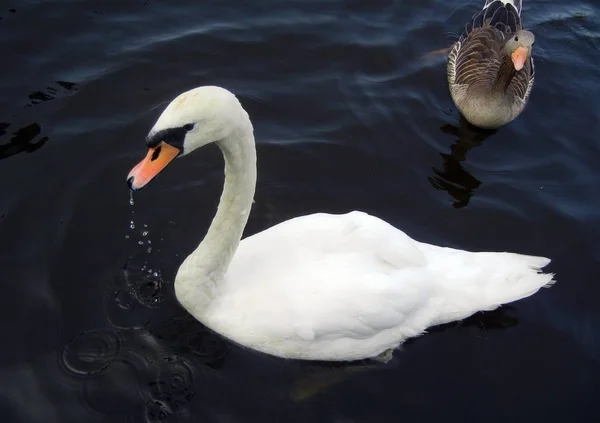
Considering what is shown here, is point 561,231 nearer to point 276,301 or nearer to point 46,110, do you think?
point 276,301

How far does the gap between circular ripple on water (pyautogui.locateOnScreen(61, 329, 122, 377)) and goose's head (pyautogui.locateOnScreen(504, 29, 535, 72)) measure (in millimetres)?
5697

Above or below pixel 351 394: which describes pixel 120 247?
above

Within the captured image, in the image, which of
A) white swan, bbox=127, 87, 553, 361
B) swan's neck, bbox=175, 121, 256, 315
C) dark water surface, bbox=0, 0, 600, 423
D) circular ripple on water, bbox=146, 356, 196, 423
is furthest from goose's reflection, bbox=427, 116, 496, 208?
circular ripple on water, bbox=146, 356, 196, 423

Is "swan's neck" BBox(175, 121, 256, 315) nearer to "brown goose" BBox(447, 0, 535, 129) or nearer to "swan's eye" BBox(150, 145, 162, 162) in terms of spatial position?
"swan's eye" BBox(150, 145, 162, 162)

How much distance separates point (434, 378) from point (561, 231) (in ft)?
8.47

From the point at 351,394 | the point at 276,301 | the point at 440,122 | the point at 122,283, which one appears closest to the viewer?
the point at 276,301

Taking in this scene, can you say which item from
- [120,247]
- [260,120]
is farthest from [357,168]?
[120,247]

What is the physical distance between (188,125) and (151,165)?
0.39 meters

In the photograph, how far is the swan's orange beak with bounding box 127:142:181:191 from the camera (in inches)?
174

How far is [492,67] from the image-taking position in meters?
9.20

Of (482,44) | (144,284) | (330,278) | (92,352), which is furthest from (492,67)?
(92,352)

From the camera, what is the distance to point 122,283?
241 inches

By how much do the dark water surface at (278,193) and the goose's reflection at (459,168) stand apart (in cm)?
4

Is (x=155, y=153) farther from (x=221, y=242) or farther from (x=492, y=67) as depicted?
(x=492, y=67)
